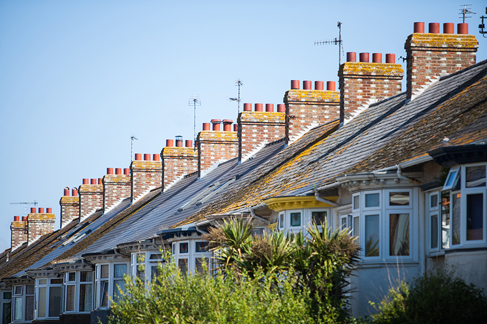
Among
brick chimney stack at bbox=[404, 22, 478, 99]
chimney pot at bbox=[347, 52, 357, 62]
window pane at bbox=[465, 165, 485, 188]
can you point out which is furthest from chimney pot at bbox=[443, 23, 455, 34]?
window pane at bbox=[465, 165, 485, 188]

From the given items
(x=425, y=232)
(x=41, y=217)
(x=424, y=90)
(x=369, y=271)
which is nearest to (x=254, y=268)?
(x=369, y=271)

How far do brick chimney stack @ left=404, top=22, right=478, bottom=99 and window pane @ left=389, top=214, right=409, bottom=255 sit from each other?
8890 mm

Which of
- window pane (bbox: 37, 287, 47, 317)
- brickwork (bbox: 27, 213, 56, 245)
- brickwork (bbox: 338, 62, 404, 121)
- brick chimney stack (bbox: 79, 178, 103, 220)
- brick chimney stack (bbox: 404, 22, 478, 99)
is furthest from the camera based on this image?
brickwork (bbox: 27, 213, 56, 245)

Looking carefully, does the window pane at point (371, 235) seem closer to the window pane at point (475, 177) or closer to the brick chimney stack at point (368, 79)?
the window pane at point (475, 177)

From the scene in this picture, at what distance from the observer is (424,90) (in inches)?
888

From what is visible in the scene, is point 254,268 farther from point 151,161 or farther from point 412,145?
point 151,161

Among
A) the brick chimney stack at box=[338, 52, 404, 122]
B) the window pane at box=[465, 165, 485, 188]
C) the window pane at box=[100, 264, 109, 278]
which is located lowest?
the window pane at box=[100, 264, 109, 278]

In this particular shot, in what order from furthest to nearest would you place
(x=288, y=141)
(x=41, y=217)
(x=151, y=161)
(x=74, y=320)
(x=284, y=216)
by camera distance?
(x=41, y=217)
(x=151, y=161)
(x=74, y=320)
(x=288, y=141)
(x=284, y=216)

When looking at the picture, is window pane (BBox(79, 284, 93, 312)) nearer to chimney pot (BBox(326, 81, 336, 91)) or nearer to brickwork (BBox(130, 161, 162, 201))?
brickwork (BBox(130, 161, 162, 201))

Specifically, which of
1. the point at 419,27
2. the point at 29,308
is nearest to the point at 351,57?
the point at 419,27

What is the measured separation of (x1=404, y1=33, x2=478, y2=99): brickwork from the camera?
23.2 m

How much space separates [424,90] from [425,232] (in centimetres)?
861

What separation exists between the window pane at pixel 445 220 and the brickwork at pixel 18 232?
62.5 m

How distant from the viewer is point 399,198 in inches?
593
